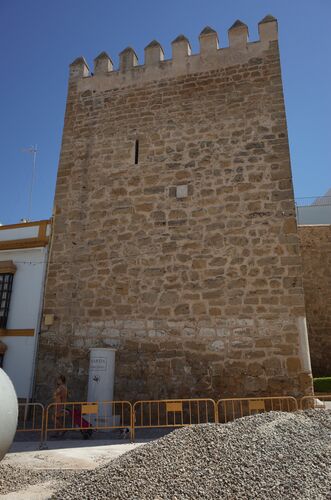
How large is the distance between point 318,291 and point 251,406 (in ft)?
26.0

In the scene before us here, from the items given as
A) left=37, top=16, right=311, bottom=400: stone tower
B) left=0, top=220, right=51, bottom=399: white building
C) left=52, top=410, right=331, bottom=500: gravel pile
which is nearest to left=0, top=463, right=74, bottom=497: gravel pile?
left=52, top=410, right=331, bottom=500: gravel pile

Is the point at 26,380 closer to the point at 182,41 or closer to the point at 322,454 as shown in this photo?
the point at 322,454

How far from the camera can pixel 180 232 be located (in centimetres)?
840

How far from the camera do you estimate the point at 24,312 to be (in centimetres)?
923

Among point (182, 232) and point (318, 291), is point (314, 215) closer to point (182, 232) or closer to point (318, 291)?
point (318, 291)

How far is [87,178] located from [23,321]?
366cm

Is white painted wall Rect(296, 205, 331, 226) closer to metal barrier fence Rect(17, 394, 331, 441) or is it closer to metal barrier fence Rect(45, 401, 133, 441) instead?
metal barrier fence Rect(17, 394, 331, 441)

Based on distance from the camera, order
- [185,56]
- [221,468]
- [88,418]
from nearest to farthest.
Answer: [221,468]
[88,418]
[185,56]

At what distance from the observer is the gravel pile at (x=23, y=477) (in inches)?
151

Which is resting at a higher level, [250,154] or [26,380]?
[250,154]

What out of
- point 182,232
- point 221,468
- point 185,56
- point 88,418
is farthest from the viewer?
point 185,56

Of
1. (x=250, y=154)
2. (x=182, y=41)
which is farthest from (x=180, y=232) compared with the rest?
(x=182, y=41)

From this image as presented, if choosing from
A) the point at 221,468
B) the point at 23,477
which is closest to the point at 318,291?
the point at 221,468

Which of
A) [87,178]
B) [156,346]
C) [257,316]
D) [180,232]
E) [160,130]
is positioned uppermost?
[160,130]
